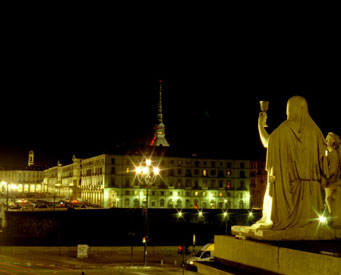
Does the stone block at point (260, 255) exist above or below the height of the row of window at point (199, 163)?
below

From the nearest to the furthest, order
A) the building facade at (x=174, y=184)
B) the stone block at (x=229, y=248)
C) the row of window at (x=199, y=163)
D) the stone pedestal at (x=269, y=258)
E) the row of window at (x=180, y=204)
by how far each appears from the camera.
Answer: the stone pedestal at (x=269, y=258), the stone block at (x=229, y=248), the row of window at (x=180, y=204), the building facade at (x=174, y=184), the row of window at (x=199, y=163)

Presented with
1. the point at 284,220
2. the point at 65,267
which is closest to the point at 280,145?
the point at 284,220

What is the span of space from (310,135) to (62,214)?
66.9m

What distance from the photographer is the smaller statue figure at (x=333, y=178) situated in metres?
7.70

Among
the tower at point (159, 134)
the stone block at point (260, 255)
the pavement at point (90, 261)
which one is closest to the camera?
the stone block at point (260, 255)

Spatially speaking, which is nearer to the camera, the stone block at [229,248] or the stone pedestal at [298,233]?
the stone pedestal at [298,233]

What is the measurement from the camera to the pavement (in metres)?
28.4

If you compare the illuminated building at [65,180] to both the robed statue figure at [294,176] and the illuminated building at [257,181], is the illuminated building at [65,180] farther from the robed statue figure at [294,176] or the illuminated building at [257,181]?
the robed statue figure at [294,176]

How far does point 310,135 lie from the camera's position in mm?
7633

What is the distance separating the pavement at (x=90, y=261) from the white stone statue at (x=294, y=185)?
18535 millimetres

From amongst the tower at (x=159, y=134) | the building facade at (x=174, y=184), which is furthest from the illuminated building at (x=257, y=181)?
the tower at (x=159, y=134)

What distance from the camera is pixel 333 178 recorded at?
25.4ft

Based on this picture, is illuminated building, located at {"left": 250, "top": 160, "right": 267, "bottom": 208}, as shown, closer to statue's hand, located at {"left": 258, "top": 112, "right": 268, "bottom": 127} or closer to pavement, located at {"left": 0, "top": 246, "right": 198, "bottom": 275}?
pavement, located at {"left": 0, "top": 246, "right": 198, "bottom": 275}

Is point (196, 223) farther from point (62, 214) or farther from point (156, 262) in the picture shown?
point (156, 262)
